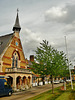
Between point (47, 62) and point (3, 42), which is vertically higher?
point (3, 42)

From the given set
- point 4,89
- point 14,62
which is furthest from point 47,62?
point 14,62

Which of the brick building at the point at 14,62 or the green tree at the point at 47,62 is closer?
the green tree at the point at 47,62

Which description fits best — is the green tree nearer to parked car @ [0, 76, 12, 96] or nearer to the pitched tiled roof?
parked car @ [0, 76, 12, 96]

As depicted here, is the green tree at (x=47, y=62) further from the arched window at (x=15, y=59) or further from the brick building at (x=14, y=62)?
the arched window at (x=15, y=59)

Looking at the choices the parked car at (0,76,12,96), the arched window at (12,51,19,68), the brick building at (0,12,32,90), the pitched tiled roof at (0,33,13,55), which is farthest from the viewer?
the arched window at (12,51,19,68)

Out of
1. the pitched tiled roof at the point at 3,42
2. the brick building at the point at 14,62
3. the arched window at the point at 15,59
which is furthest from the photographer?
the arched window at the point at 15,59

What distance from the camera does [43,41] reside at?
17.3m

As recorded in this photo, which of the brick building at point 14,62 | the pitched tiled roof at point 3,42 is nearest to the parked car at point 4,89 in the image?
the brick building at point 14,62

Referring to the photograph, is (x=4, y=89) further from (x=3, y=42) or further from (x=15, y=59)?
(x=3, y=42)

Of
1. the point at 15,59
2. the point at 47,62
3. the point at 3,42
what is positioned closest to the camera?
the point at 47,62

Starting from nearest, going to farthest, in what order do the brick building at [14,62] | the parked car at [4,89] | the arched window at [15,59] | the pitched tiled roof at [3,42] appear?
1. the parked car at [4,89]
2. the brick building at [14,62]
3. the pitched tiled roof at [3,42]
4. the arched window at [15,59]

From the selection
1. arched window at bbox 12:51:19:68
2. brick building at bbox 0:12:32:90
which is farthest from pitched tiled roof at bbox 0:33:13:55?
arched window at bbox 12:51:19:68

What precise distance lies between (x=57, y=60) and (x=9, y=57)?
13789 millimetres

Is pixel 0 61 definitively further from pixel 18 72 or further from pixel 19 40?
pixel 19 40
